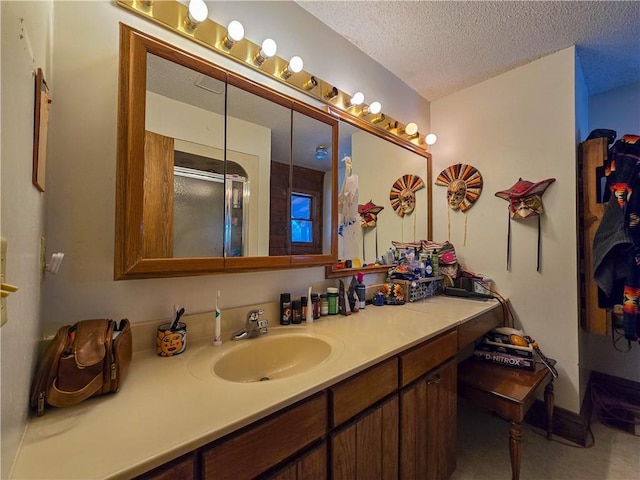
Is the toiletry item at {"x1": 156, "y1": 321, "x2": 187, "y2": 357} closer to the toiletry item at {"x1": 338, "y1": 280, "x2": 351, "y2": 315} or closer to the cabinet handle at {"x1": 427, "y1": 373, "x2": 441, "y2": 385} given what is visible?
the toiletry item at {"x1": 338, "y1": 280, "x2": 351, "y2": 315}

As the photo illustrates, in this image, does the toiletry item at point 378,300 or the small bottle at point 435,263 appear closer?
the toiletry item at point 378,300

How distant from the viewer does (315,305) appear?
1364 mm

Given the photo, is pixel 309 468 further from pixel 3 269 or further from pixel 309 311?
pixel 3 269

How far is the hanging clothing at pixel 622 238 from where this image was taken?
1.41 metres

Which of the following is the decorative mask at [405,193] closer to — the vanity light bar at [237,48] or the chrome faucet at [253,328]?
the vanity light bar at [237,48]

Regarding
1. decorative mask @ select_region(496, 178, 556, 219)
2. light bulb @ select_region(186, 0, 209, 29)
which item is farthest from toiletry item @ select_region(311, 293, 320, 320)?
decorative mask @ select_region(496, 178, 556, 219)

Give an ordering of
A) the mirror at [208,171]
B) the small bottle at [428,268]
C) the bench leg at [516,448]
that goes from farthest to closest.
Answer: the small bottle at [428,268] < the bench leg at [516,448] < the mirror at [208,171]

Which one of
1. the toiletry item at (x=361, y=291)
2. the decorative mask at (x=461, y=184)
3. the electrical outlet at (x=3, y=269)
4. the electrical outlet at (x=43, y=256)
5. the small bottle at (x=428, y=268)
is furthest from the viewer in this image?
the decorative mask at (x=461, y=184)

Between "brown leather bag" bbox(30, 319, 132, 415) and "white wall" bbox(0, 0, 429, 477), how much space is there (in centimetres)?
4

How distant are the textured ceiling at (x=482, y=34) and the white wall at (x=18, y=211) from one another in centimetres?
134

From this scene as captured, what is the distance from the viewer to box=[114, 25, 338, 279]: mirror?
886 millimetres

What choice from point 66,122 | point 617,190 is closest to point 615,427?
point 617,190

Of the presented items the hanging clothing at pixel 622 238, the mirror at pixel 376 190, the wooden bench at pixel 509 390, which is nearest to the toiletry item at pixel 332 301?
the mirror at pixel 376 190

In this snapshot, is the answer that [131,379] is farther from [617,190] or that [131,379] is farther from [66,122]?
[617,190]
